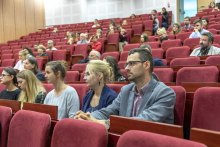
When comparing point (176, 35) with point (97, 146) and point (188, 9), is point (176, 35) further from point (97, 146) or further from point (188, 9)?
point (188, 9)

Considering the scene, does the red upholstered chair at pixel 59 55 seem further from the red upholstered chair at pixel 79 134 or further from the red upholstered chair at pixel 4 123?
the red upholstered chair at pixel 79 134

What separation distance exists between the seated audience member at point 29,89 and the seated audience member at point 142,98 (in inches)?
9.6

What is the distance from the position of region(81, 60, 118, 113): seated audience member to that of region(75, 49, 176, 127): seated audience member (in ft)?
→ 0.13

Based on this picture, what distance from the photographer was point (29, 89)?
578 millimetres

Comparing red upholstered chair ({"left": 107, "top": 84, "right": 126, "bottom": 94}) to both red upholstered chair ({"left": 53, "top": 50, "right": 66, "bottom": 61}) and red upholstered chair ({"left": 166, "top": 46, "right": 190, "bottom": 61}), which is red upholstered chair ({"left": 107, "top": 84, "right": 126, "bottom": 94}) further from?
red upholstered chair ({"left": 53, "top": 50, "right": 66, "bottom": 61})

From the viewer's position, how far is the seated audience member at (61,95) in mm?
493

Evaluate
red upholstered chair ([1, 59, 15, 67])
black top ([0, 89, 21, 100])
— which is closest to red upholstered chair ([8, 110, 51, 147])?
black top ([0, 89, 21, 100])

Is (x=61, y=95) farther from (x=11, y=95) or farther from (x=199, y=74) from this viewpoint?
(x=199, y=74)

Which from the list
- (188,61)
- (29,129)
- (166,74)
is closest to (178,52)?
(188,61)

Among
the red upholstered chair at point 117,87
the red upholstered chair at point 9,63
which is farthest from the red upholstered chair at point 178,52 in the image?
the red upholstered chair at point 9,63

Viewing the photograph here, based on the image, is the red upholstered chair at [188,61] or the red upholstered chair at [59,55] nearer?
the red upholstered chair at [188,61]

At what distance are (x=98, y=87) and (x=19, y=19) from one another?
254cm

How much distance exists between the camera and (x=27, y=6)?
2.75m

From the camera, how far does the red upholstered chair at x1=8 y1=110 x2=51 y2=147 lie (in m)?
0.31
